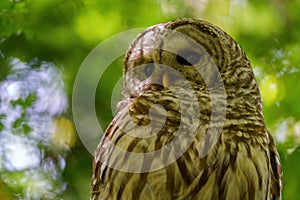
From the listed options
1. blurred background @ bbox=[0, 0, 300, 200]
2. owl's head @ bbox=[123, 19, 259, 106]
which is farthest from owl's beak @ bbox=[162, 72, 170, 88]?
blurred background @ bbox=[0, 0, 300, 200]

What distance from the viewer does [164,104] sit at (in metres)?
3.20

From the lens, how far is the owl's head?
337 cm

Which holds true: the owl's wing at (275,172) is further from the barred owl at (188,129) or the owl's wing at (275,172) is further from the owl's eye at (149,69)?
the owl's eye at (149,69)

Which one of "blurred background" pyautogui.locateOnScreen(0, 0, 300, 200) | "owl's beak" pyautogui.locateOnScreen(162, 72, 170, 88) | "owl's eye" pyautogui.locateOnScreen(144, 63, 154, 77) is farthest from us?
"blurred background" pyautogui.locateOnScreen(0, 0, 300, 200)

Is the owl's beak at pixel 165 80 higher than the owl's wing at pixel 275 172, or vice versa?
the owl's beak at pixel 165 80

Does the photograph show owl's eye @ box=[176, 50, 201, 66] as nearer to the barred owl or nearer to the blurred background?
the barred owl

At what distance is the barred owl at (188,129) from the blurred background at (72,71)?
0.65 meters

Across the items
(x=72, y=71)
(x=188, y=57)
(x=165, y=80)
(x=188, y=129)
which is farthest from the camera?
(x=72, y=71)

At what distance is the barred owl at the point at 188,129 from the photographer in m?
3.04

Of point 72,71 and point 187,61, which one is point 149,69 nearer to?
point 187,61

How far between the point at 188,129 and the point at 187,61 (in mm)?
413

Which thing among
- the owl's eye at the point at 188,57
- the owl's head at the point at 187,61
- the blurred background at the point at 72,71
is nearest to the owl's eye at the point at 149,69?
the owl's head at the point at 187,61

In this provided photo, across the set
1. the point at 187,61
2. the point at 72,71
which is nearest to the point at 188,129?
the point at 187,61

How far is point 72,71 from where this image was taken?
4.19m
